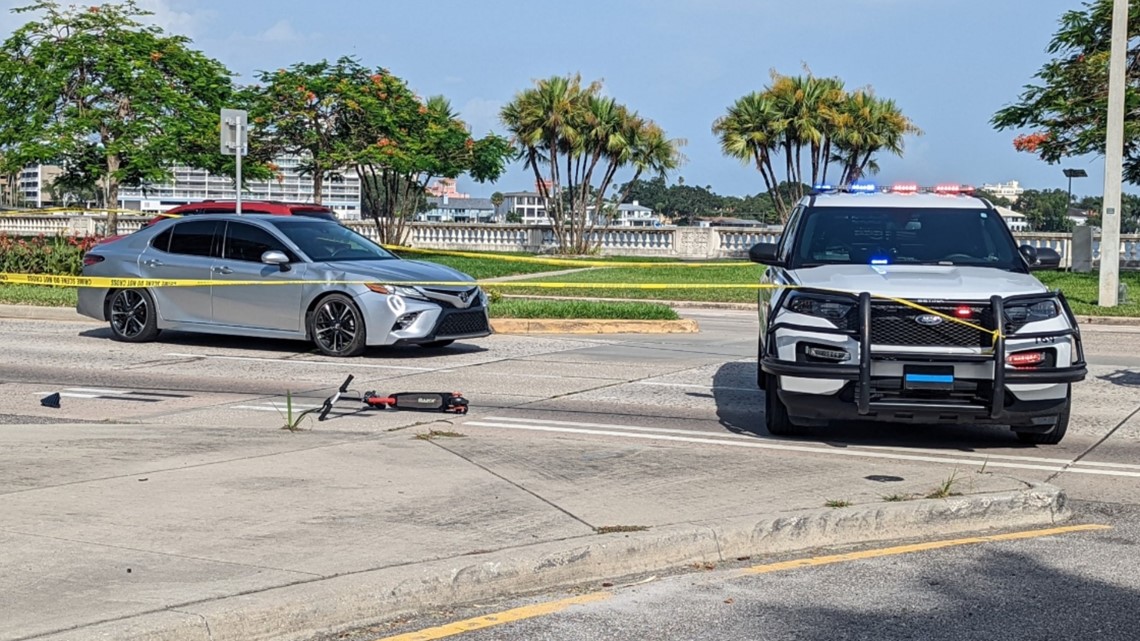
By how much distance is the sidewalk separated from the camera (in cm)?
551

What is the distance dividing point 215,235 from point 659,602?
Result: 34.7 ft

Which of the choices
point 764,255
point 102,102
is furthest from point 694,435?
point 102,102

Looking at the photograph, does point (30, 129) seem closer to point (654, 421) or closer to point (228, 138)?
point (228, 138)

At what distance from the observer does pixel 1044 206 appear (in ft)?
196

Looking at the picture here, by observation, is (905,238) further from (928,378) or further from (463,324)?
(463,324)

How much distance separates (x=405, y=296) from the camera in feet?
46.5

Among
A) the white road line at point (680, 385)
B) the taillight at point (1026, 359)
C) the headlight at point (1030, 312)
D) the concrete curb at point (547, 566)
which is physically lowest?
the concrete curb at point (547, 566)

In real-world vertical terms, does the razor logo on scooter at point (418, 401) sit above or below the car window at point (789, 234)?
below

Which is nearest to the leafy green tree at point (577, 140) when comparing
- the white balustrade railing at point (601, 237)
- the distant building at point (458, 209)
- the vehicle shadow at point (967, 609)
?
the white balustrade railing at point (601, 237)

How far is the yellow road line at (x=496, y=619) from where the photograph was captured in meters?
5.39

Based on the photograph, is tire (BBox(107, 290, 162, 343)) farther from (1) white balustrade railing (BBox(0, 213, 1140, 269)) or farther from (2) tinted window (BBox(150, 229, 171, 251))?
(1) white balustrade railing (BBox(0, 213, 1140, 269))

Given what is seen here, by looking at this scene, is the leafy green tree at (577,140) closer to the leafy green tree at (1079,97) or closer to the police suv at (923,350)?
the leafy green tree at (1079,97)

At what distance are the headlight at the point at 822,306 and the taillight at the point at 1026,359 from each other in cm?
103

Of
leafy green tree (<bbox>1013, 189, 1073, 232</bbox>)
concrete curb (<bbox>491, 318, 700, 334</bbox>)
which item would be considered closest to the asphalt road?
concrete curb (<bbox>491, 318, 700, 334</bbox>)
